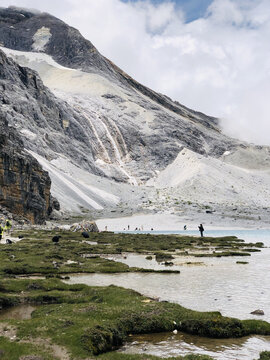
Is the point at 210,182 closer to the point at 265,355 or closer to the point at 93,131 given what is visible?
the point at 93,131

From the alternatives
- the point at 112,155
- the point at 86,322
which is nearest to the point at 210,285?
the point at 86,322

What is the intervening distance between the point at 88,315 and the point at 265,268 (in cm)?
1615

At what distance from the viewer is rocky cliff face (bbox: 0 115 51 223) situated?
218 ft

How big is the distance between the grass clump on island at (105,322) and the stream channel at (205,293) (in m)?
0.37

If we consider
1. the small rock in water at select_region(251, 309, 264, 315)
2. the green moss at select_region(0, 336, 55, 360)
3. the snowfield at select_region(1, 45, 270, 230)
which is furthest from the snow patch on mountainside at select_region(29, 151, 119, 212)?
the green moss at select_region(0, 336, 55, 360)

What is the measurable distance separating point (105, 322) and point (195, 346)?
2.86 m

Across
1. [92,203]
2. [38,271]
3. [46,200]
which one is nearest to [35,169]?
[46,200]

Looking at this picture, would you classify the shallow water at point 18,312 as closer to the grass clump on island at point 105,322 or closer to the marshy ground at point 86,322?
the marshy ground at point 86,322

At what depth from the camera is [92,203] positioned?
338ft

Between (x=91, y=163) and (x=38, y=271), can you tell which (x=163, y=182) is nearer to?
(x=91, y=163)

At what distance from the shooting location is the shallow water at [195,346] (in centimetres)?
969

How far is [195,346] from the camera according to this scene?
33.8 feet

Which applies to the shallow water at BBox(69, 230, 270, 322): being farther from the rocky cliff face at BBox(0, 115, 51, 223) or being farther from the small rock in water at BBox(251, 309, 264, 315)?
the rocky cliff face at BBox(0, 115, 51, 223)

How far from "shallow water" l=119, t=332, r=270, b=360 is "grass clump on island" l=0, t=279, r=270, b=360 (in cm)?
33
